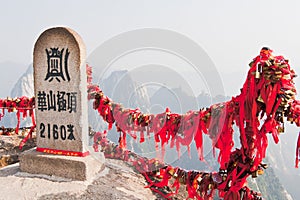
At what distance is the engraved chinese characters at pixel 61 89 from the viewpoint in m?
4.43

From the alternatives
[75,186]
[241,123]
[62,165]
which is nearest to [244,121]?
[241,123]

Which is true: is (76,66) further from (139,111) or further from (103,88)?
(139,111)

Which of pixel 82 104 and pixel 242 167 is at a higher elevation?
pixel 82 104

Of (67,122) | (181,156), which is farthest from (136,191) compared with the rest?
(67,122)

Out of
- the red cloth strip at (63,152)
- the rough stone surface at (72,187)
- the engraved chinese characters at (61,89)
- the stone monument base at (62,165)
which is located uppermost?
the engraved chinese characters at (61,89)

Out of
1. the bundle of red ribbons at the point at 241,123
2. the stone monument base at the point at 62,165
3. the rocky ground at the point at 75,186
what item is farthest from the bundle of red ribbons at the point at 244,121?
the stone monument base at the point at 62,165

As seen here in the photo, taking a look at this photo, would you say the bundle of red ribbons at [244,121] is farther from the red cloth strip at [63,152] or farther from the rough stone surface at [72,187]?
the red cloth strip at [63,152]

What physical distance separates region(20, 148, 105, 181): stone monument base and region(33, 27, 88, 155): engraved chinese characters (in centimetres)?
18

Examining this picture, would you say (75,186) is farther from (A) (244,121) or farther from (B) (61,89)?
(A) (244,121)

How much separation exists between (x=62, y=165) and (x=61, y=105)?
952 millimetres

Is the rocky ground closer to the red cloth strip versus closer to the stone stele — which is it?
the stone stele

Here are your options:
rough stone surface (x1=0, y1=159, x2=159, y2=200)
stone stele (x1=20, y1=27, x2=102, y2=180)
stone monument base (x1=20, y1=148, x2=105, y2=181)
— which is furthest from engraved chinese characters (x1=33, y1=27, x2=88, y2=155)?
rough stone surface (x1=0, y1=159, x2=159, y2=200)

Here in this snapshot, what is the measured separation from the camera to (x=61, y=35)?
4.44m

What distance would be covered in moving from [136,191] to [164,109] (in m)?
1.36
